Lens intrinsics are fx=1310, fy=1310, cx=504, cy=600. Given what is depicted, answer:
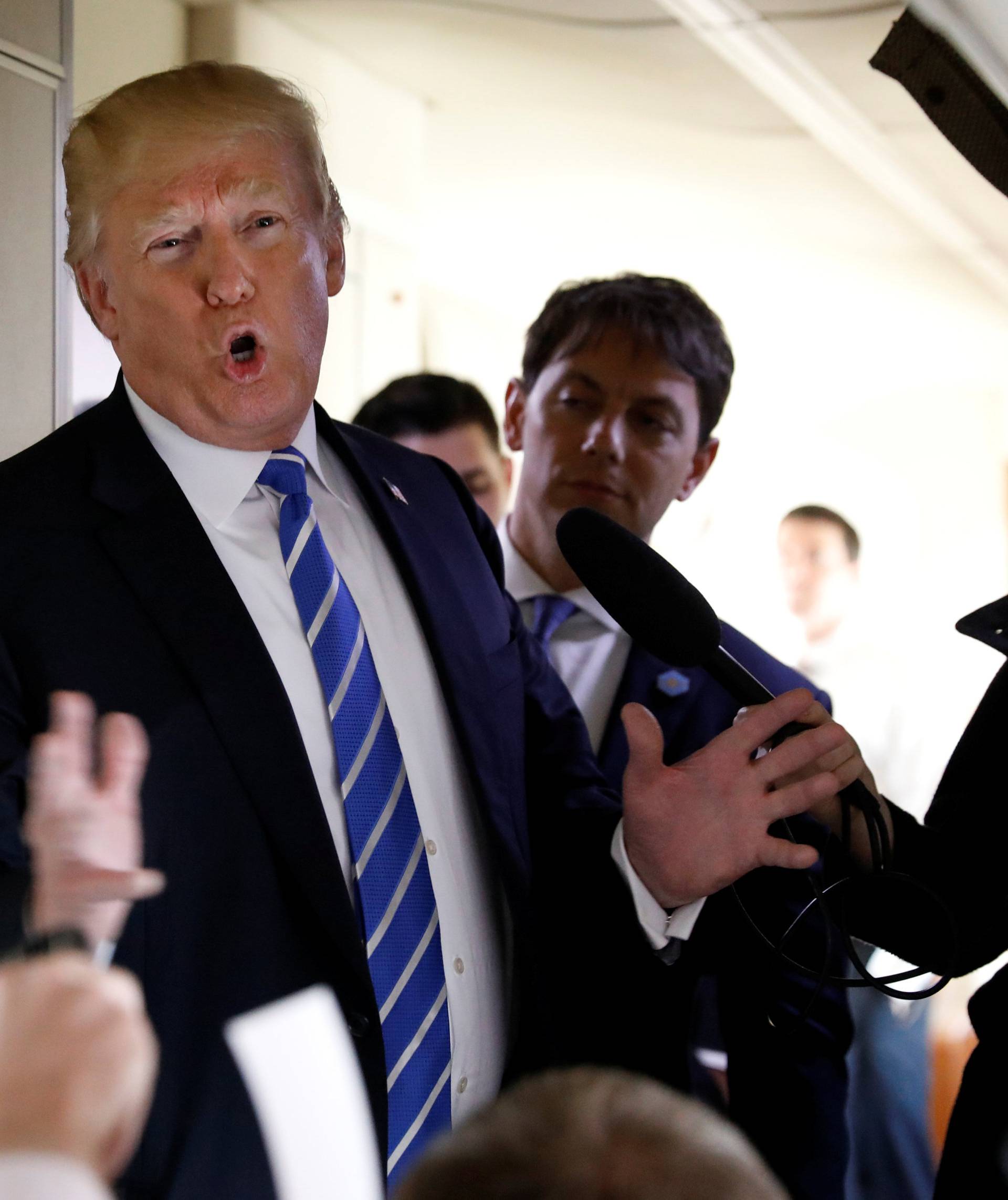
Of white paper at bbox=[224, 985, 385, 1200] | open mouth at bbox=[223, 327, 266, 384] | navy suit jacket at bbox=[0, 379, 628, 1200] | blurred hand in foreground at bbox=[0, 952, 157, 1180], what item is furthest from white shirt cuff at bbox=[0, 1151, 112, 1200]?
open mouth at bbox=[223, 327, 266, 384]

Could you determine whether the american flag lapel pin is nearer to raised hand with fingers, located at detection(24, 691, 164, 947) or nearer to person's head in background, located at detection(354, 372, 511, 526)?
raised hand with fingers, located at detection(24, 691, 164, 947)

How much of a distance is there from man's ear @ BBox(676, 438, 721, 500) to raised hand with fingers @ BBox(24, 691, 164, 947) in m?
1.10

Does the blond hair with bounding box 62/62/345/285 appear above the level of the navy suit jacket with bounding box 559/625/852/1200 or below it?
above

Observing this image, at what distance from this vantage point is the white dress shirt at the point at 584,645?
1488 mm

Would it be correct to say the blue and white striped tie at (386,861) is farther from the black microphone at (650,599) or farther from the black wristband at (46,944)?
the black wristband at (46,944)

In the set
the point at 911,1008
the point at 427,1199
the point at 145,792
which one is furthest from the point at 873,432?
the point at 427,1199

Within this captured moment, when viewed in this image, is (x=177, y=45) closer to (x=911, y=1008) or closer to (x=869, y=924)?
(x=869, y=924)

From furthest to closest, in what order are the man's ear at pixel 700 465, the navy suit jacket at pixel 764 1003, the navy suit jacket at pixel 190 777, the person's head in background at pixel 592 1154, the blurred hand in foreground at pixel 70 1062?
the man's ear at pixel 700 465
the navy suit jacket at pixel 764 1003
the navy suit jacket at pixel 190 777
the blurred hand in foreground at pixel 70 1062
the person's head in background at pixel 592 1154

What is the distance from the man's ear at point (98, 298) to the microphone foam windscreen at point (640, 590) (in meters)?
0.38

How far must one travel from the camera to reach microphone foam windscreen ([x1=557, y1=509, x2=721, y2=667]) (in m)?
0.88

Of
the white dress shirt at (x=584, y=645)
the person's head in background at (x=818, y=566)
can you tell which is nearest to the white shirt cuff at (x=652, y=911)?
the white dress shirt at (x=584, y=645)

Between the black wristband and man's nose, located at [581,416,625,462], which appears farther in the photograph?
man's nose, located at [581,416,625,462]

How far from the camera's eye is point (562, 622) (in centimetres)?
156

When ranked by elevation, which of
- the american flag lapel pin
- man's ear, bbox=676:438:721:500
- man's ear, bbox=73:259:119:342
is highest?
man's ear, bbox=73:259:119:342
